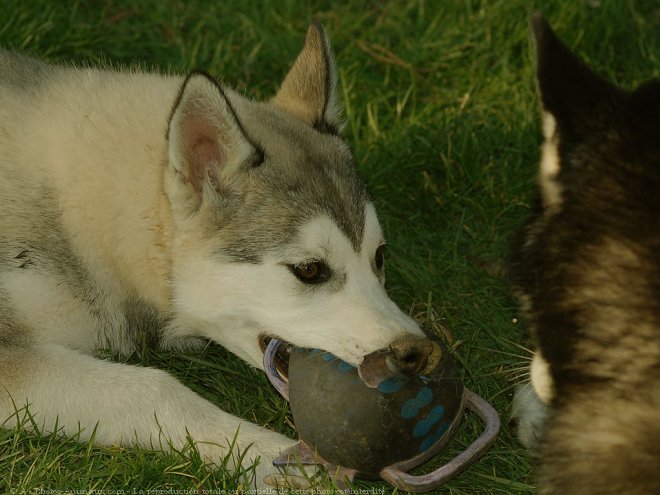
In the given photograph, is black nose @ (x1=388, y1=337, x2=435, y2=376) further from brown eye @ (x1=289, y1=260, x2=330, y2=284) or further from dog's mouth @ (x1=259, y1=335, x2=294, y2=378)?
dog's mouth @ (x1=259, y1=335, x2=294, y2=378)

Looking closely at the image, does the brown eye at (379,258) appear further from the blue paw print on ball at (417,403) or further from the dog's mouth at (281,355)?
the blue paw print on ball at (417,403)

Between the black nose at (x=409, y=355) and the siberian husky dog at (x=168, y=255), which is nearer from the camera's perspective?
the black nose at (x=409, y=355)

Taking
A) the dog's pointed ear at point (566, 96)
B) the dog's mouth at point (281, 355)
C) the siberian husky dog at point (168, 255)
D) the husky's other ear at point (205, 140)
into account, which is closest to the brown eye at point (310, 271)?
the siberian husky dog at point (168, 255)

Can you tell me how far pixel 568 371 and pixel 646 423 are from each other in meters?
0.35

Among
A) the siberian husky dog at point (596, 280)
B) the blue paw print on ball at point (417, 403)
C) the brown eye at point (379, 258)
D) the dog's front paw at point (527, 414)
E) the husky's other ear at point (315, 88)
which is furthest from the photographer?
the husky's other ear at point (315, 88)

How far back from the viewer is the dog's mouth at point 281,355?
175 inches

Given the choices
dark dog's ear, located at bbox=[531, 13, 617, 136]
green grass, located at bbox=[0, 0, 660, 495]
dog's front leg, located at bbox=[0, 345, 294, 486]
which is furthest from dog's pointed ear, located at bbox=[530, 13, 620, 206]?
dog's front leg, located at bbox=[0, 345, 294, 486]

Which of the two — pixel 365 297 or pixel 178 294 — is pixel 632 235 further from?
pixel 178 294

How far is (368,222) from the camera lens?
4449 mm

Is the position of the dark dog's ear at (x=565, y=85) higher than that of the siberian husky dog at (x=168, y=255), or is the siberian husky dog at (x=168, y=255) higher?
the dark dog's ear at (x=565, y=85)

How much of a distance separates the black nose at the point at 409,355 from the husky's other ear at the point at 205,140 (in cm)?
104

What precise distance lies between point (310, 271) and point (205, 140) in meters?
0.73

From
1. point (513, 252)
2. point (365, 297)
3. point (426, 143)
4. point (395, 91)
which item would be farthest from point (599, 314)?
point (395, 91)

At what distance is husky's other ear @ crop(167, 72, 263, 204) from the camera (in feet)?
13.5
